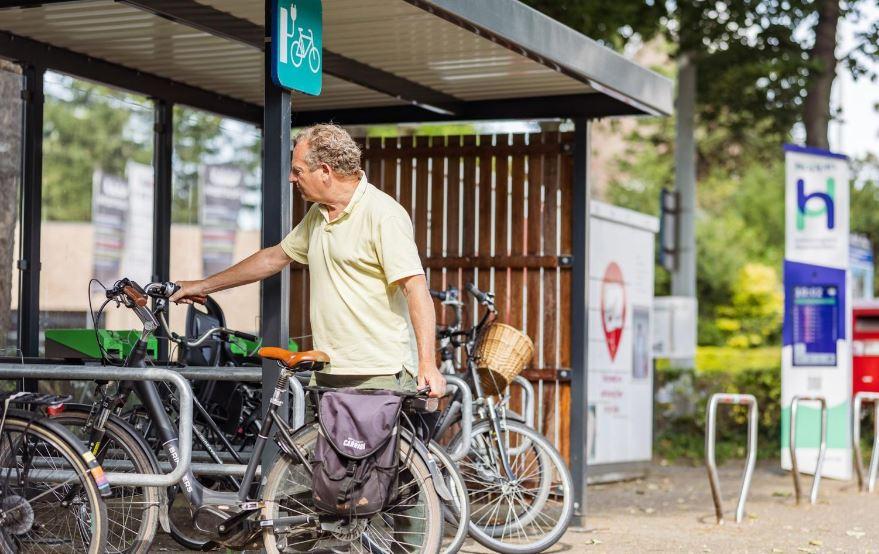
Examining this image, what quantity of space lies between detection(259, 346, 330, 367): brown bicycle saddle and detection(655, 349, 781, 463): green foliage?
29.9 feet

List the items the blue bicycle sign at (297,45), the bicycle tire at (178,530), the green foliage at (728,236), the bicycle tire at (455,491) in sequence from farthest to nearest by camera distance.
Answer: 1. the green foliage at (728,236)
2. the bicycle tire at (178,530)
3. the blue bicycle sign at (297,45)
4. the bicycle tire at (455,491)

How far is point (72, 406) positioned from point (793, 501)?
6219 mm

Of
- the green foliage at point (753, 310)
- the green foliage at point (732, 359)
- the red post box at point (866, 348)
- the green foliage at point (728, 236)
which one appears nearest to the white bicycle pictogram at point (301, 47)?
the red post box at point (866, 348)

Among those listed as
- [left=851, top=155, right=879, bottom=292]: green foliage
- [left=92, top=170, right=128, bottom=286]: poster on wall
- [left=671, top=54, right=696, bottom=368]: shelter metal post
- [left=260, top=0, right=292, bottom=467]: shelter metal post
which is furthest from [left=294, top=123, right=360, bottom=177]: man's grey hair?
[left=851, top=155, right=879, bottom=292]: green foliage

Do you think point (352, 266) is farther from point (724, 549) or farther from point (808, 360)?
point (808, 360)

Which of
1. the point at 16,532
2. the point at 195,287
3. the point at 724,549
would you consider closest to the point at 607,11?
the point at 724,549

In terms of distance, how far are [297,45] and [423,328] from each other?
150 cm

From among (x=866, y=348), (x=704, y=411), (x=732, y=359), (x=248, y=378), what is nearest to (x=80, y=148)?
(x=732, y=359)

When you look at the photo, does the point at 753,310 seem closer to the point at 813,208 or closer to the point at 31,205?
the point at 813,208

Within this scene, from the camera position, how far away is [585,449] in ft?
28.0

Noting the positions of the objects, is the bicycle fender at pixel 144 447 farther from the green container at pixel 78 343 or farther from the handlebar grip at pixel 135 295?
the green container at pixel 78 343

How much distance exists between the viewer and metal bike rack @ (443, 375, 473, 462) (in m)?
6.46

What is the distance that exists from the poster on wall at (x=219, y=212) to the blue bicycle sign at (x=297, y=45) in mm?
6381

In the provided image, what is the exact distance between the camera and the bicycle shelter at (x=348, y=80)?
6.51m
